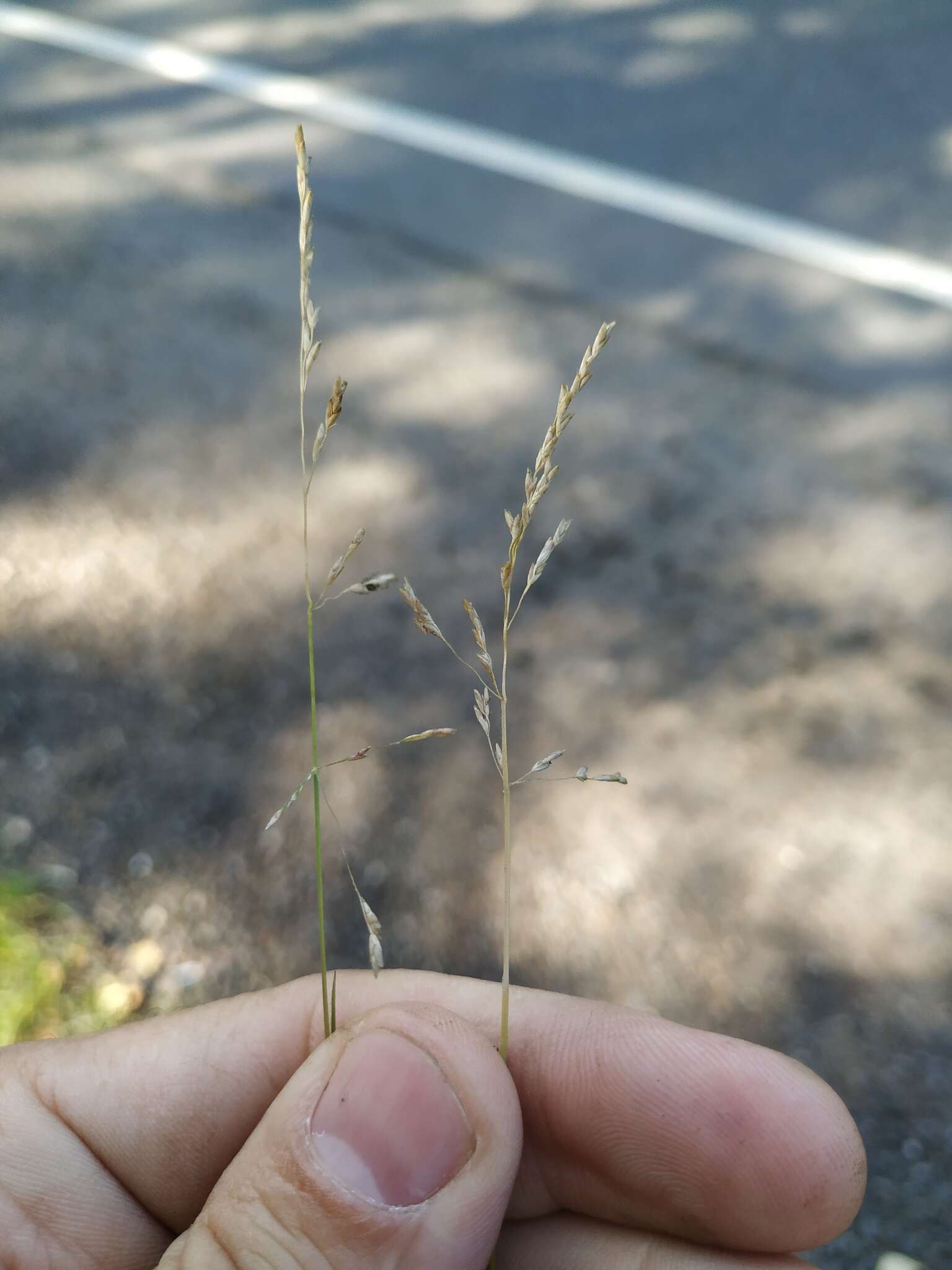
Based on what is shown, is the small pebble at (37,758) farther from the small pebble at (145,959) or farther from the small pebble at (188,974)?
the small pebble at (188,974)

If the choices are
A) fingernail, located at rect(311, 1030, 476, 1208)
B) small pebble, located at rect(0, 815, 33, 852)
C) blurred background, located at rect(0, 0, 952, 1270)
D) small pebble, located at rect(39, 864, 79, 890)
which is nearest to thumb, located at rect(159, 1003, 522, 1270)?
fingernail, located at rect(311, 1030, 476, 1208)

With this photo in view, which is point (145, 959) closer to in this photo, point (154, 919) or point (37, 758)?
point (154, 919)

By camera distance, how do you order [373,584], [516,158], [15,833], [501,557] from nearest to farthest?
[373,584] → [15,833] → [501,557] → [516,158]

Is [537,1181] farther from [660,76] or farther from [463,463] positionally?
[660,76]

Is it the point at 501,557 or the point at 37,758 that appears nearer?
the point at 37,758

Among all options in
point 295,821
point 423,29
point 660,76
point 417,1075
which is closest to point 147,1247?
point 417,1075

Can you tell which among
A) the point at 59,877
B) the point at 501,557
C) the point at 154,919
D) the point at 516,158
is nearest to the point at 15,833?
the point at 59,877
